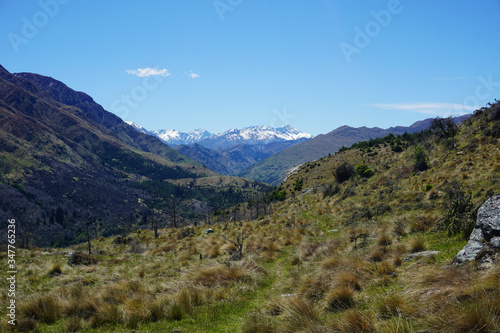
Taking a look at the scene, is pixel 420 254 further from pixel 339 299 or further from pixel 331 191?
pixel 331 191

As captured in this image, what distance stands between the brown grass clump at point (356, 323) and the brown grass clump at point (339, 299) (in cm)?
146

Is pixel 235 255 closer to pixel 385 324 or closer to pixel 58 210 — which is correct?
pixel 385 324

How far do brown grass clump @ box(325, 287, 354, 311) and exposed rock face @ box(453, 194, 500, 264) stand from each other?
9.12 feet

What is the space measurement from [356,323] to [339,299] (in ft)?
5.54

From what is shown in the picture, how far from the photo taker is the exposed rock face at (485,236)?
19.5ft

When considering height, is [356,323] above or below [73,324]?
above

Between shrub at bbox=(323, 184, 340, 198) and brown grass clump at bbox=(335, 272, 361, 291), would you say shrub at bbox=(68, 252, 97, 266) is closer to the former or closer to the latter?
brown grass clump at bbox=(335, 272, 361, 291)

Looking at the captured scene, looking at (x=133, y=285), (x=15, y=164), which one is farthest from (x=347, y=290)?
(x=15, y=164)

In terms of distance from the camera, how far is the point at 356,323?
4648 mm

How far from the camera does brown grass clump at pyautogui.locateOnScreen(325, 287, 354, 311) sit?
611 centimetres

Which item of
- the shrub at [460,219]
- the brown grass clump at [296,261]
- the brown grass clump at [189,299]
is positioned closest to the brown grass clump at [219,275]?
the brown grass clump at [189,299]

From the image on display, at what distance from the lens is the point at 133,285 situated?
9258 mm

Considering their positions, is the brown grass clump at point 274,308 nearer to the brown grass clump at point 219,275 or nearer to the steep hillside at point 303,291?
the steep hillside at point 303,291

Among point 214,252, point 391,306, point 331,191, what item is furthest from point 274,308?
point 331,191
